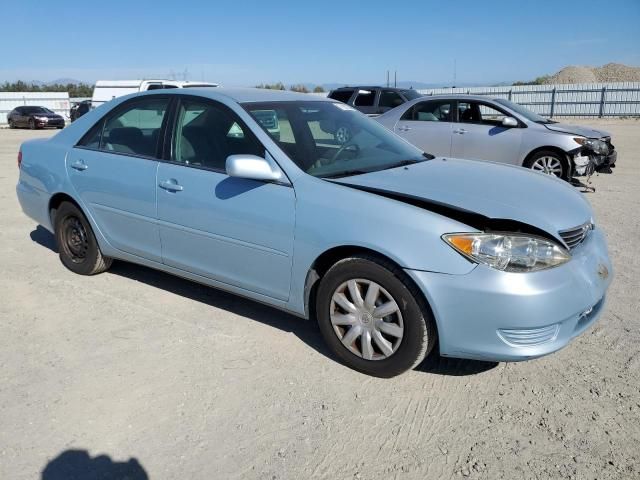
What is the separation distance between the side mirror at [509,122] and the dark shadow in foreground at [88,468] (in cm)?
830

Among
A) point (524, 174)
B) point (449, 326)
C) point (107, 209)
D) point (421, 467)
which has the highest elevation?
point (524, 174)

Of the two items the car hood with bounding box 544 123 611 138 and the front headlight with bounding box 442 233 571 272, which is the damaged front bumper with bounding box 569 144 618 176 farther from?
the front headlight with bounding box 442 233 571 272

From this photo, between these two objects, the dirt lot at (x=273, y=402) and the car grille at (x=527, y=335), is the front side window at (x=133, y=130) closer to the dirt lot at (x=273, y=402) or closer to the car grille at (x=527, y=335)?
the dirt lot at (x=273, y=402)

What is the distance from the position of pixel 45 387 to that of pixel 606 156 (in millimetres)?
8982

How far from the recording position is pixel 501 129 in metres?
9.32

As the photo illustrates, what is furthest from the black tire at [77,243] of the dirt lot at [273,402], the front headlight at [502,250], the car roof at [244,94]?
the front headlight at [502,250]

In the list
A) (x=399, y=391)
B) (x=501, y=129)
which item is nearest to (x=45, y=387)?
(x=399, y=391)

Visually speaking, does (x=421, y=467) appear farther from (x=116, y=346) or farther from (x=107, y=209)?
(x=107, y=209)

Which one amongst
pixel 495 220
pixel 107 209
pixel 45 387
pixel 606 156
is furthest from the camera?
pixel 606 156

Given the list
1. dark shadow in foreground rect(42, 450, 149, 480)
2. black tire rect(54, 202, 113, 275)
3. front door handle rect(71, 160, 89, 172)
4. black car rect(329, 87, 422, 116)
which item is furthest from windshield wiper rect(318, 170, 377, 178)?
black car rect(329, 87, 422, 116)

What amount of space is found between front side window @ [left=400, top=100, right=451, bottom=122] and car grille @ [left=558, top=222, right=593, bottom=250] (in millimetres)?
6803

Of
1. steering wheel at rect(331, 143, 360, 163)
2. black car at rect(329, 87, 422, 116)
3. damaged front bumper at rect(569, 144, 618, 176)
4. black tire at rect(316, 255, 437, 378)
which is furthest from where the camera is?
black car at rect(329, 87, 422, 116)

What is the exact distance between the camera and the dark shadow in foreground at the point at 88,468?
2.51 meters

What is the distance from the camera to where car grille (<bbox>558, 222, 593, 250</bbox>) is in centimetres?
314
